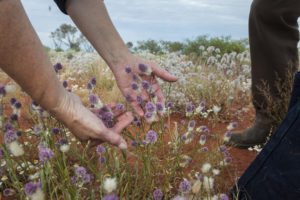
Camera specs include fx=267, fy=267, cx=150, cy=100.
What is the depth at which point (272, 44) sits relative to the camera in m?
2.43

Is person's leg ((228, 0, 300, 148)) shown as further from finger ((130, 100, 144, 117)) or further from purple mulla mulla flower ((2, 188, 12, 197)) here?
purple mulla mulla flower ((2, 188, 12, 197))

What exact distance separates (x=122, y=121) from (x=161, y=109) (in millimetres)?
231

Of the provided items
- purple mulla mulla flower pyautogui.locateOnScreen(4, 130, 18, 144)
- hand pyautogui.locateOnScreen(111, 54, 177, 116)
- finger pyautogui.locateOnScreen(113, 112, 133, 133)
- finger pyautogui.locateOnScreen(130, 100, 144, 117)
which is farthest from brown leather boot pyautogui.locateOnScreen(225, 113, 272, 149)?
purple mulla mulla flower pyautogui.locateOnScreen(4, 130, 18, 144)

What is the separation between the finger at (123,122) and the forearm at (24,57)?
13.7 inches

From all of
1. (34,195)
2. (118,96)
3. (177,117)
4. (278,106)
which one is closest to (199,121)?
(177,117)

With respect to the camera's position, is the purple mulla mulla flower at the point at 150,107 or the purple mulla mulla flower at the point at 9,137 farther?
the purple mulla mulla flower at the point at 150,107

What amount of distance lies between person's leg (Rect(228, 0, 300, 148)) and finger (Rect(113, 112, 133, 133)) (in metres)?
1.16

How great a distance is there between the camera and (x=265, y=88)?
260cm

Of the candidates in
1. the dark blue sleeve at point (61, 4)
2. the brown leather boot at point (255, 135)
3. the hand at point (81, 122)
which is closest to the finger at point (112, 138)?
the hand at point (81, 122)

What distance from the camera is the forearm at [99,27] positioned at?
6.11 ft

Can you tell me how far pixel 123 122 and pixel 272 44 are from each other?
1.70 metres

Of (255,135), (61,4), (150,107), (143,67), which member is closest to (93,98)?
(150,107)

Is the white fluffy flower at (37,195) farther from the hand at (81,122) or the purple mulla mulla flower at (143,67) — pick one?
the purple mulla mulla flower at (143,67)

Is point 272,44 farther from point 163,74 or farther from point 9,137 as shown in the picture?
point 9,137
